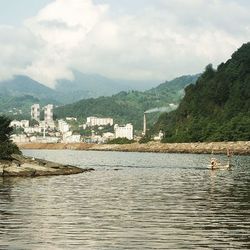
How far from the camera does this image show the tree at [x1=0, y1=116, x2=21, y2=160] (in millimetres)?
73875

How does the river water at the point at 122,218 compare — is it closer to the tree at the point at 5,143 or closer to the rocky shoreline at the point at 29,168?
the rocky shoreline at the point at 29,168

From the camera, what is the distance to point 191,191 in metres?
53.8

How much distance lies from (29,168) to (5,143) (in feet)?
21.7

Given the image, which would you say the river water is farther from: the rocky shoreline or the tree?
the tree

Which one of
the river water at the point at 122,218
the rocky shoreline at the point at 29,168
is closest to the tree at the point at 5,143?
the rocky shoreline at the point at 29,168

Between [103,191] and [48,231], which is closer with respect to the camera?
[48,231]

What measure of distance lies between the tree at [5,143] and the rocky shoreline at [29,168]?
858 mm

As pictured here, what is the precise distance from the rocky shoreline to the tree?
858mm

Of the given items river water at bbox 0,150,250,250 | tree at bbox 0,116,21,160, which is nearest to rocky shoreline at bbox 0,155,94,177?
tree at bbox 0,116,21,160

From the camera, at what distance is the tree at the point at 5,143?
242 ft

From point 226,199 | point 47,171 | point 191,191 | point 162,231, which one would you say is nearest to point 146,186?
point 191,191

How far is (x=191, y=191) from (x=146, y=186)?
6976 mm

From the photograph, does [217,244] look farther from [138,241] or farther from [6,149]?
[6,149]

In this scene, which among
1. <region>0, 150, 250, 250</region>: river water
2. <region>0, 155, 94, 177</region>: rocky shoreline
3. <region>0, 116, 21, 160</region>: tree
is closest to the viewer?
<region>0, 150, 250, 250</region>: river water
